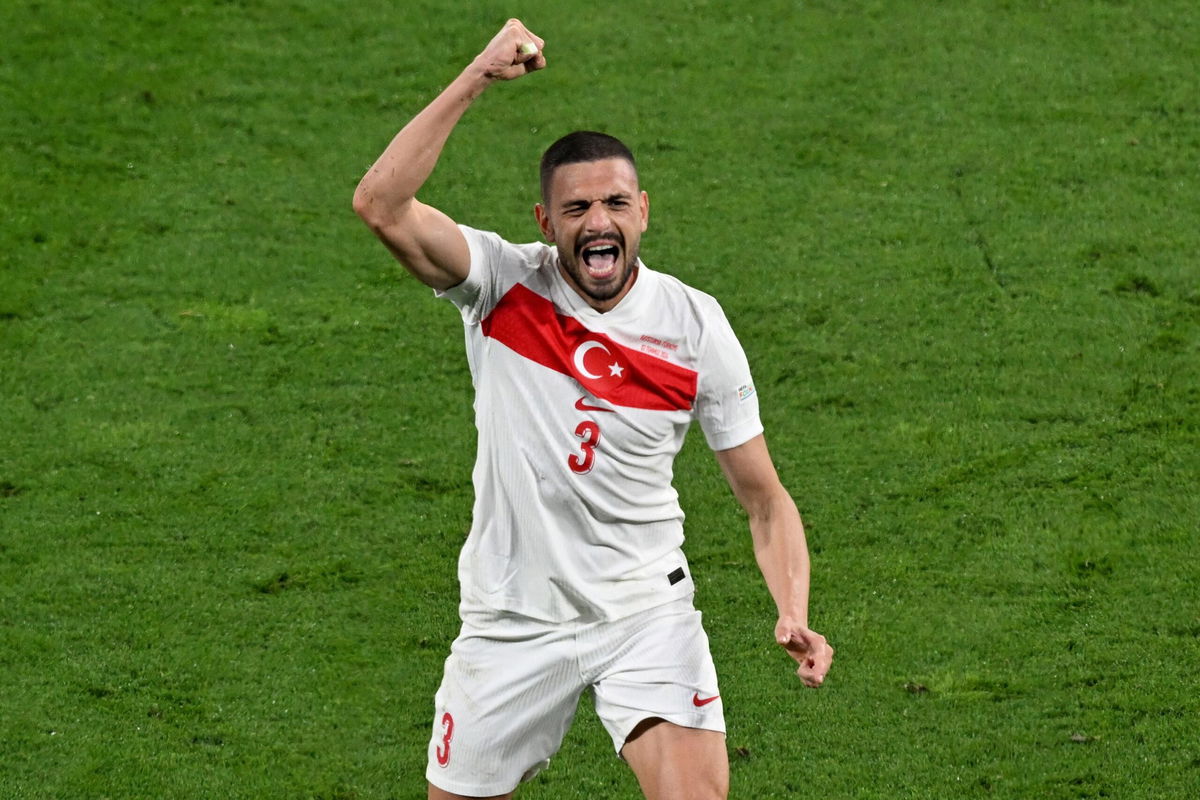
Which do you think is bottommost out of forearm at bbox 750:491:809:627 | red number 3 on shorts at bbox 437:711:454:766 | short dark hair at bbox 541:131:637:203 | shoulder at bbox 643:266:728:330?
red number 3 on shorts at bbox 437:711:454:766

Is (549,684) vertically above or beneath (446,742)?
above

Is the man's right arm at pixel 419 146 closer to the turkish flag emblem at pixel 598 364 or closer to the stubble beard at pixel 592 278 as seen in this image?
the stubble beard at pixel 592 278

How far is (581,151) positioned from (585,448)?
2.51 ft

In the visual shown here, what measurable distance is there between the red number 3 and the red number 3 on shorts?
76 cm

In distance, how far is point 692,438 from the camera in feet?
24.7

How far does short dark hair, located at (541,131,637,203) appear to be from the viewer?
4.53 meters

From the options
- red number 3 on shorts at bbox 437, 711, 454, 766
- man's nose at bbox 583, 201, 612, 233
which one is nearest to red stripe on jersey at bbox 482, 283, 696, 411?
man's nose at bbox 583, 201, 612, 233

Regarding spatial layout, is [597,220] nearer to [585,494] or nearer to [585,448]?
[585,448]

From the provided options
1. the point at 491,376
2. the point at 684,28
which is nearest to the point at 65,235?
the point at 684,28

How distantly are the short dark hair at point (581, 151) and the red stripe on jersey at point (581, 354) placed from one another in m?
0.29

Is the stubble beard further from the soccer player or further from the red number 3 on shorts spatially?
the red number 3 on shorts

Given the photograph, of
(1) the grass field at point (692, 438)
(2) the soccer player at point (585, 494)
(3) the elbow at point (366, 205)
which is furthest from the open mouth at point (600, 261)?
(1) the grass field at point (692, 438)

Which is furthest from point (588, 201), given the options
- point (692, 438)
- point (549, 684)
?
point (692, 438)

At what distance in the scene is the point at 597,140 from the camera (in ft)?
14.9
